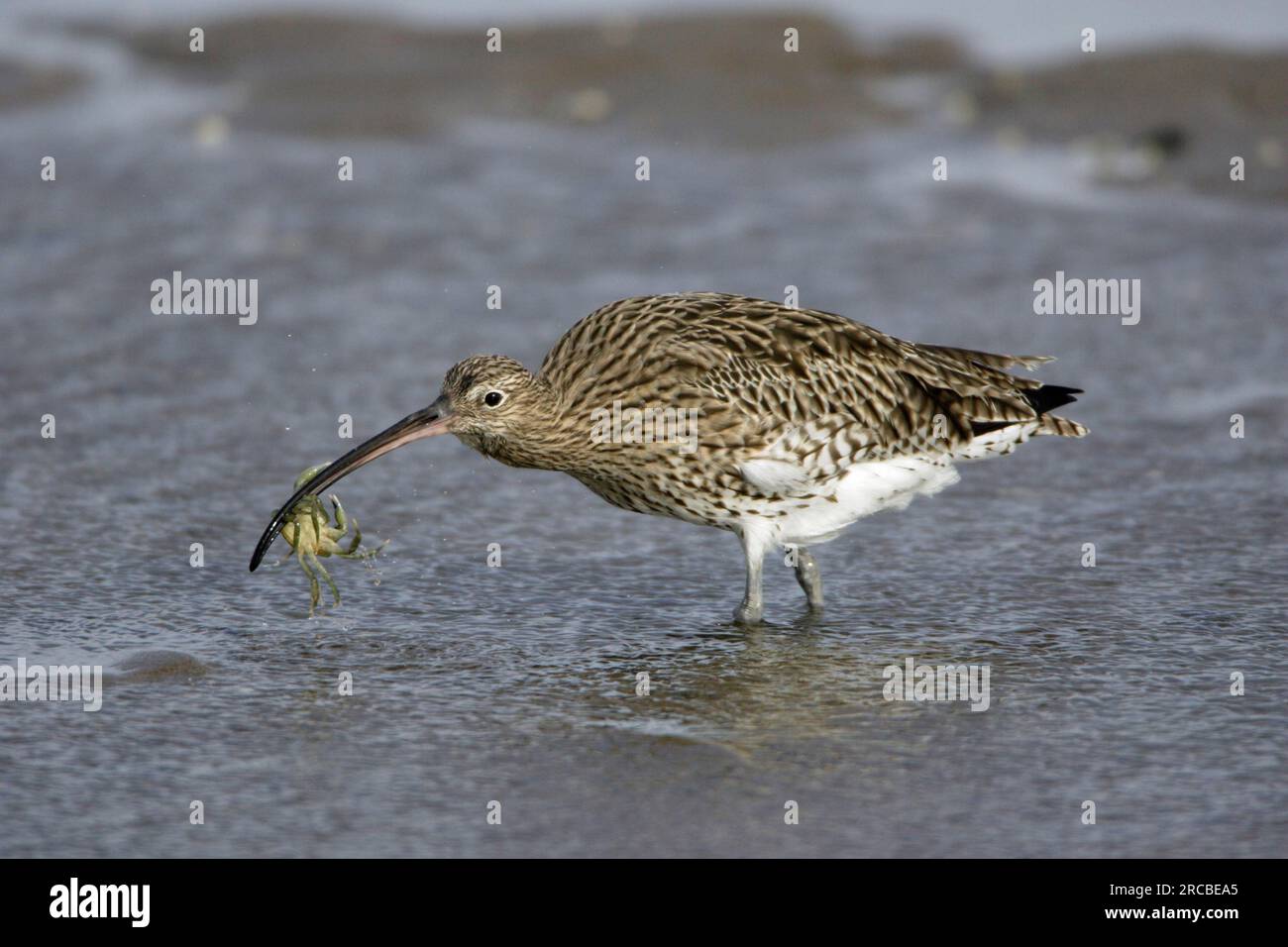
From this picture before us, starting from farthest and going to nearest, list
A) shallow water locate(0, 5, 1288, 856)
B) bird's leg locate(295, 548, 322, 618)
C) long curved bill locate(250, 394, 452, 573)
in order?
bird's leg locate(295, 548, 322, 618) < long curved bill locate(250, 394, 452, 573) < shallow water locate(0, 5, 1288, 856)

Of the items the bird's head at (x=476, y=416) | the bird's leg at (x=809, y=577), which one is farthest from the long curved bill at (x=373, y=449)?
the bird's leg at (x=809, y=577)

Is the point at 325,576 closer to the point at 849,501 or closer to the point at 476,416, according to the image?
the point at 476,416

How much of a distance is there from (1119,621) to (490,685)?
2.30 m

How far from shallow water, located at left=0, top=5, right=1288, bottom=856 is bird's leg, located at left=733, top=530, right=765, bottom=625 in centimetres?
10

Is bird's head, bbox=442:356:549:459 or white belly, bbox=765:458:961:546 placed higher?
bird's head, bbox=442:356:549:459

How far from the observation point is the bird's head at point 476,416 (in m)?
7.23

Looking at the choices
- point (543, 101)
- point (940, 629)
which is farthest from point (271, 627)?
point (543, 101)

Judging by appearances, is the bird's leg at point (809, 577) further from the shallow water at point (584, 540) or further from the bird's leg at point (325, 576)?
the bird's leg at point (325, 576)

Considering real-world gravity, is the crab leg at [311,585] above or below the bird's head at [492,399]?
below

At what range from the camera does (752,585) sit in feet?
23.8

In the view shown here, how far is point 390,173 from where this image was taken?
13.0 meters

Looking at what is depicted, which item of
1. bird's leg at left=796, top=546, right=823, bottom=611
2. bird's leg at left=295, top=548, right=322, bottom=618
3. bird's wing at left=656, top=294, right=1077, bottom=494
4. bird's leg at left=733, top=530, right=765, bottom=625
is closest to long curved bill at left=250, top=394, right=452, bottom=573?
bird's leg at left=295, top=548, right=322, bottom=618

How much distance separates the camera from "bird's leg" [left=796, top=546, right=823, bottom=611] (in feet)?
24.3

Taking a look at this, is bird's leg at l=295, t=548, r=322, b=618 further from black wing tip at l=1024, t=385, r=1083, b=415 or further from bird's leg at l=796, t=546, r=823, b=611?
black wing tip at l=1024, t=385, r=1083, b=415
